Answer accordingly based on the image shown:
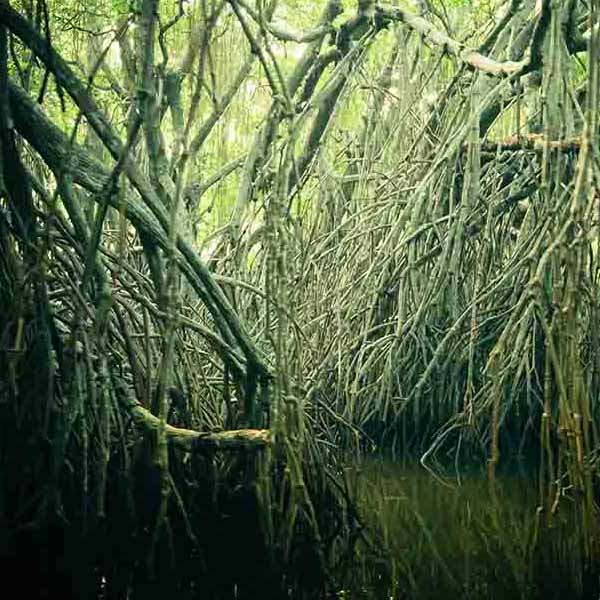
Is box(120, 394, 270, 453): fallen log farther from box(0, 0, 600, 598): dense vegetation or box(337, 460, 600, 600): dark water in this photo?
box(337, 460, 600, 600): dark water

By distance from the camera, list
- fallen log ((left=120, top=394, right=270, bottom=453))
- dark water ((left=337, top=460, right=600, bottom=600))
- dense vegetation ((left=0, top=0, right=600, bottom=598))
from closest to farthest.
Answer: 1. dense vegetation ((left=0, top=0, right=600, bottom=598))
2. fallen log ((left=120, top=394, right=270, bottom=453))
3. dark water ((left=337, top=460, right=600, bottom=600))

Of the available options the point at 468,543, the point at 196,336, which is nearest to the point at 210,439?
the point at 468,543

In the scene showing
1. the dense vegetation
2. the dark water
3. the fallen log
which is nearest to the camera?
the dense vegetation

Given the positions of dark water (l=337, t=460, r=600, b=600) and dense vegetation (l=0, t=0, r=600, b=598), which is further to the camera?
dark water (l=337, t=460, r=600, b=600)

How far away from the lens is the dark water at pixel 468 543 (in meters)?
3.70

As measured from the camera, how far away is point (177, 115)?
7781 mm

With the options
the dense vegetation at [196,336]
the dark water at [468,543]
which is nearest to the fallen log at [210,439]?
the dense vegetation at [196,336]

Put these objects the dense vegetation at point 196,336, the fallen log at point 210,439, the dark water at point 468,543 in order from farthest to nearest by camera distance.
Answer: the dark water at point 468,543, the fallen log at point 210,439, the dense vegetation at point 196,336

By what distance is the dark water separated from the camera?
370 centimetres

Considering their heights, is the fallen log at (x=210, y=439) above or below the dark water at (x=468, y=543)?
above

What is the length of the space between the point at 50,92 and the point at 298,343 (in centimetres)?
397

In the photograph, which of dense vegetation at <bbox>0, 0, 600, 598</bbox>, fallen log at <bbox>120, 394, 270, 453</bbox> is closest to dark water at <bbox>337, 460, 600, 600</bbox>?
dense vegetation at <bbox>0, 0, 600, 598</bbox>

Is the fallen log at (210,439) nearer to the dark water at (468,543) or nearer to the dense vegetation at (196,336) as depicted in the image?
the dense vegetation at (196,336)

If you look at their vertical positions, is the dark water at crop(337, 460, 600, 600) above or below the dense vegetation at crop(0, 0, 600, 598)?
below
